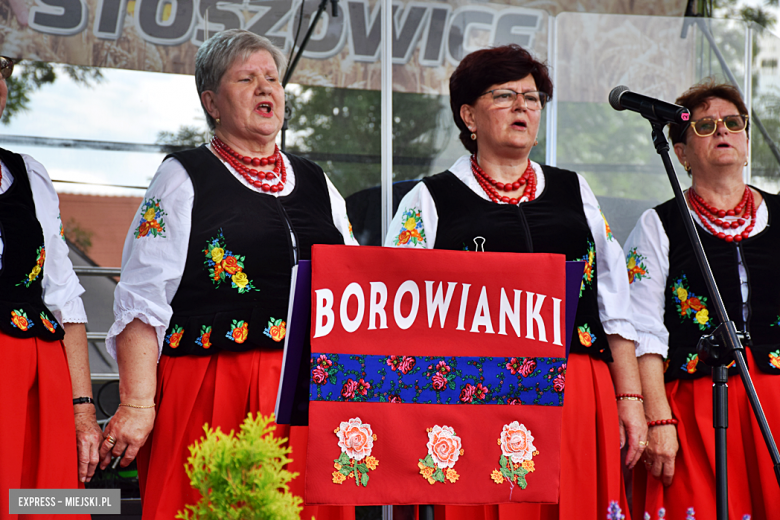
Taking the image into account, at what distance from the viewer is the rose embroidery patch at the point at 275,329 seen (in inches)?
96.7

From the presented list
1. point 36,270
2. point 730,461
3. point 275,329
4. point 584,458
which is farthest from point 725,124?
point 36,270

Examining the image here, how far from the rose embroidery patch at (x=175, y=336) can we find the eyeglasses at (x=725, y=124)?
2.06 meters

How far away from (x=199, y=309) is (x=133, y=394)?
0.29 meters

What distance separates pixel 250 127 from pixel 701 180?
5.62ft

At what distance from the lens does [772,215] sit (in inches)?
124

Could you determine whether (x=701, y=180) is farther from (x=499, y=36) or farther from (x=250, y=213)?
(x=250, y=213)

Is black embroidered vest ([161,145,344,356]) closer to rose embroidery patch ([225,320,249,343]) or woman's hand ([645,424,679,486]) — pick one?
rose embroidery patch ([225,320,249,343])

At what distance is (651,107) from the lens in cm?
229

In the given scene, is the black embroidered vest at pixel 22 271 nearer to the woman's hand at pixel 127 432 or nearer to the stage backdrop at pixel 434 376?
the woman's hand at pixel 127 432

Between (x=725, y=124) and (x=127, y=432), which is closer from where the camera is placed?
(x=127, y=432)

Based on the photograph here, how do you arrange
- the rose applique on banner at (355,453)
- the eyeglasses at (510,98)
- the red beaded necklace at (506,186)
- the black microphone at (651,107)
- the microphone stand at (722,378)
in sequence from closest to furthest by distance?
the rose applique on banner at (355,453)
the microphone stand at (722,378)
the black microphone at (651,107)
the red beaded necklace at (506,186)
the eyeglasses at (510,98)

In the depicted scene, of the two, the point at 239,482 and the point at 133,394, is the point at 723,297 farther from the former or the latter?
the point at 239,482

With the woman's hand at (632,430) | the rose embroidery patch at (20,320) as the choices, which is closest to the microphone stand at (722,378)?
the woman's hand at (632,430)

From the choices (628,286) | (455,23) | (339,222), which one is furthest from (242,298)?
(455,23)
